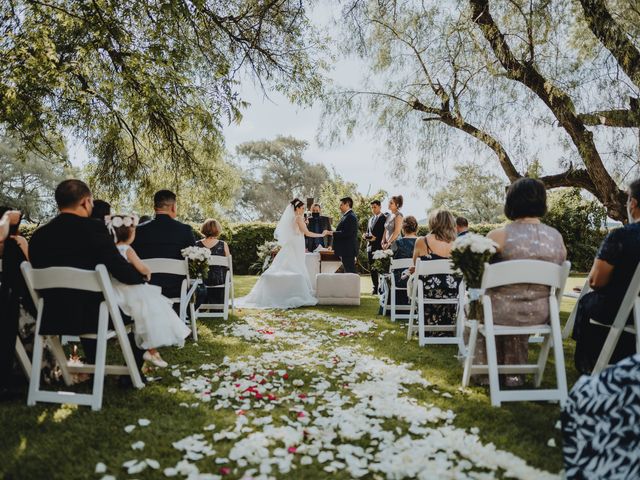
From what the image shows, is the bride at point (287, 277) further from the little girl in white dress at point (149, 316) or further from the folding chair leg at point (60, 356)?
the folding chair leg at point (60, 356)

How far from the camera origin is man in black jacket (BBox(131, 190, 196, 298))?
510cm

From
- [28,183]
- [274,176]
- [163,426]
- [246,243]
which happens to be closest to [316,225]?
[246,243]

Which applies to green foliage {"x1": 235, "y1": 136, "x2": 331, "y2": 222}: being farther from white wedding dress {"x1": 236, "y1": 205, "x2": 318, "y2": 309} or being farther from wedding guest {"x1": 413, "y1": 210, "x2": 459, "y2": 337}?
wedding guest {"x1": 413, "y1": 210, "x2": 459, "y2": 337}

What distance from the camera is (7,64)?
6.35 metres

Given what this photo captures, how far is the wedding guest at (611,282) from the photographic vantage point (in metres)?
3.08

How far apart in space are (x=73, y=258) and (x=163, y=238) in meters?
2.00

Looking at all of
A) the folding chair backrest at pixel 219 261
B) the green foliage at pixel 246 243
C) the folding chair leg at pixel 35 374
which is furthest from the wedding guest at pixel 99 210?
the green foliage at pixel 246 243

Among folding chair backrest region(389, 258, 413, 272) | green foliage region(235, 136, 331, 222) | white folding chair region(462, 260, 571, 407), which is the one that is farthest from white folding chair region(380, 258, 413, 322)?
green foliage region(235, 136, 331, 222)

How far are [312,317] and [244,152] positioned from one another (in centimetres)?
3057

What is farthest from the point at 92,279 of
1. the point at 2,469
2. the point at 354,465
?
the point at 354,465

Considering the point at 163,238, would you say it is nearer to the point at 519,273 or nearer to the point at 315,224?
the point at 519,273

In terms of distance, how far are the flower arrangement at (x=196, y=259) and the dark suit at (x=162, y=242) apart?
153mm

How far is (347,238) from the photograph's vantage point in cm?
935

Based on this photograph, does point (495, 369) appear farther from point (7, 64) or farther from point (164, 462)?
point (7, 64)
